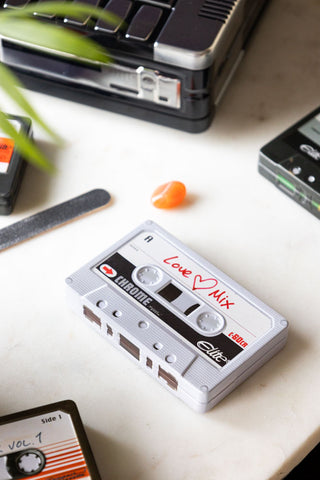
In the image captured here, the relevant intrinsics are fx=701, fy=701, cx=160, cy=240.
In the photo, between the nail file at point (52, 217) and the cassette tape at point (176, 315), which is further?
the nail file at point (52, 217)

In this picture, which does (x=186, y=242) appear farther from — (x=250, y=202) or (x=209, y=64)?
(x=209, y=64)

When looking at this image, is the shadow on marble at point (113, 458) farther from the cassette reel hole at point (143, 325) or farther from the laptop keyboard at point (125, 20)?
the laptop keyboard at point (125, 20)

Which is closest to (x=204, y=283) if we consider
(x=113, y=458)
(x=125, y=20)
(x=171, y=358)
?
(x=171, y=358)

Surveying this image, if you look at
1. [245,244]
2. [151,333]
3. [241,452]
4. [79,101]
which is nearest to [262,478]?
[241,452]

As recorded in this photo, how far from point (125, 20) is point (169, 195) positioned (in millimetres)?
242

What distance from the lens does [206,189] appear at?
962mm

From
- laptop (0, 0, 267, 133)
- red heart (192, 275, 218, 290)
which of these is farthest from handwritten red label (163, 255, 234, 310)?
laptop (0, 0, 267, 133)

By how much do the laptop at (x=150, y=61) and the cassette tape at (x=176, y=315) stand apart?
8.3 inches

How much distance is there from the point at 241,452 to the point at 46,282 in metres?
0.31

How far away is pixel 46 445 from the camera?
68cm

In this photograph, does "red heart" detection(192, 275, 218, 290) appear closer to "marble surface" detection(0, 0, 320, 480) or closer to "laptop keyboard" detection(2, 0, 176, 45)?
"marble surface" detection(0, 0, 320, 480)

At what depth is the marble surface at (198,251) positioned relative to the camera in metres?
0.74

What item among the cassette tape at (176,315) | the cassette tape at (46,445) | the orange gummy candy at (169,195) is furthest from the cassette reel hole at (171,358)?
the orange gummy candy at (169,195)

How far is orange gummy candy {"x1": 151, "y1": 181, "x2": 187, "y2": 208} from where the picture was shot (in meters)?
0.93
